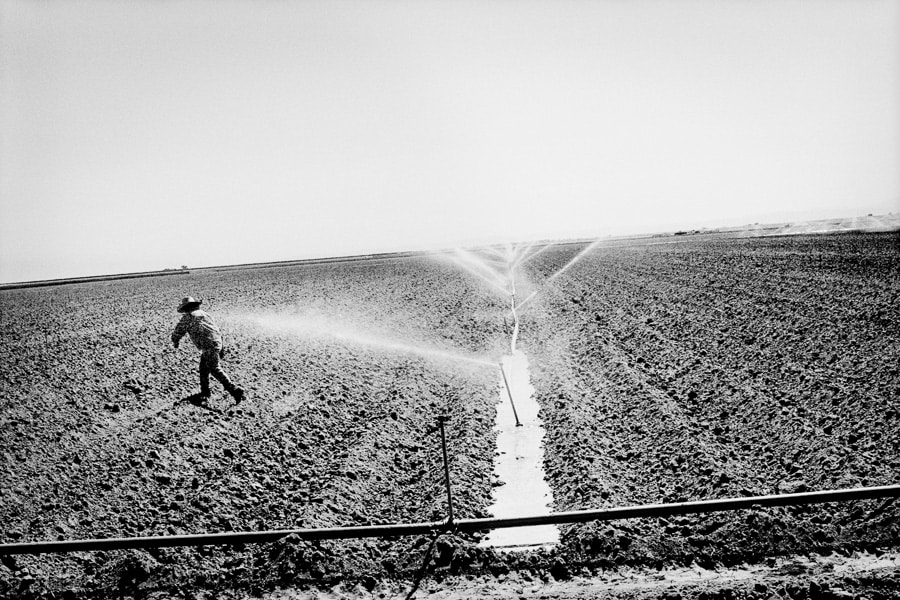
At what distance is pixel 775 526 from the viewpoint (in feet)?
16.6

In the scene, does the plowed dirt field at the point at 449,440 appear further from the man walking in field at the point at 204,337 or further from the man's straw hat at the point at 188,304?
the man's straw hat at the point at 188,304

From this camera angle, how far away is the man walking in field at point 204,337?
9500 mm

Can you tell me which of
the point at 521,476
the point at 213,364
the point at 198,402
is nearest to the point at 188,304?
the point at 213,364

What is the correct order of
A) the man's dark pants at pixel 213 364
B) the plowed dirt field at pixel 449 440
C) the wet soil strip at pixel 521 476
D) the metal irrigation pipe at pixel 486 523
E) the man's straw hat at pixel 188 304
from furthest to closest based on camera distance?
1. the man's dark pants at pixel 213 364
2. the man's straw hat at pixel 188 304
3. the wet soil strip at pixel 521 476
4. the plowed dirt field at pixel 449 440
5. the metal irrigation pipe at pixel 486 523

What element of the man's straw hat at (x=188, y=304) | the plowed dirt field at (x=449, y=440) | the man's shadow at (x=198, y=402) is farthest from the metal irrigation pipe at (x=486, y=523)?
the man's straw hat at (x=188, y=304)

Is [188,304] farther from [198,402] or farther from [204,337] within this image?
[198,402]

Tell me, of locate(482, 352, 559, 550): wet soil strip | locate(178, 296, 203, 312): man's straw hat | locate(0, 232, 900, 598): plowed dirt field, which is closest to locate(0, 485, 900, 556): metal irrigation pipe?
locate(0, 232, 900, 598): plowed dirt field

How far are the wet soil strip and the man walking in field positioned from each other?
5.45 m

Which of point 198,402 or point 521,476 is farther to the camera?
point 198,402

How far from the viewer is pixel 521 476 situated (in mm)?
7078

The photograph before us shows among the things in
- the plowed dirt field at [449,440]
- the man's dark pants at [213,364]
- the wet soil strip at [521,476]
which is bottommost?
the wet soil strip at [521,476]

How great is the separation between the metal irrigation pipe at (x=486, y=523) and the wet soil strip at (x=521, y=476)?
1.07 m

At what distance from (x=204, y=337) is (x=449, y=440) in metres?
5.24

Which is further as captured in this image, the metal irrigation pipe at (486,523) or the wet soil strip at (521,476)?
the wet soil strip at (521,476)
